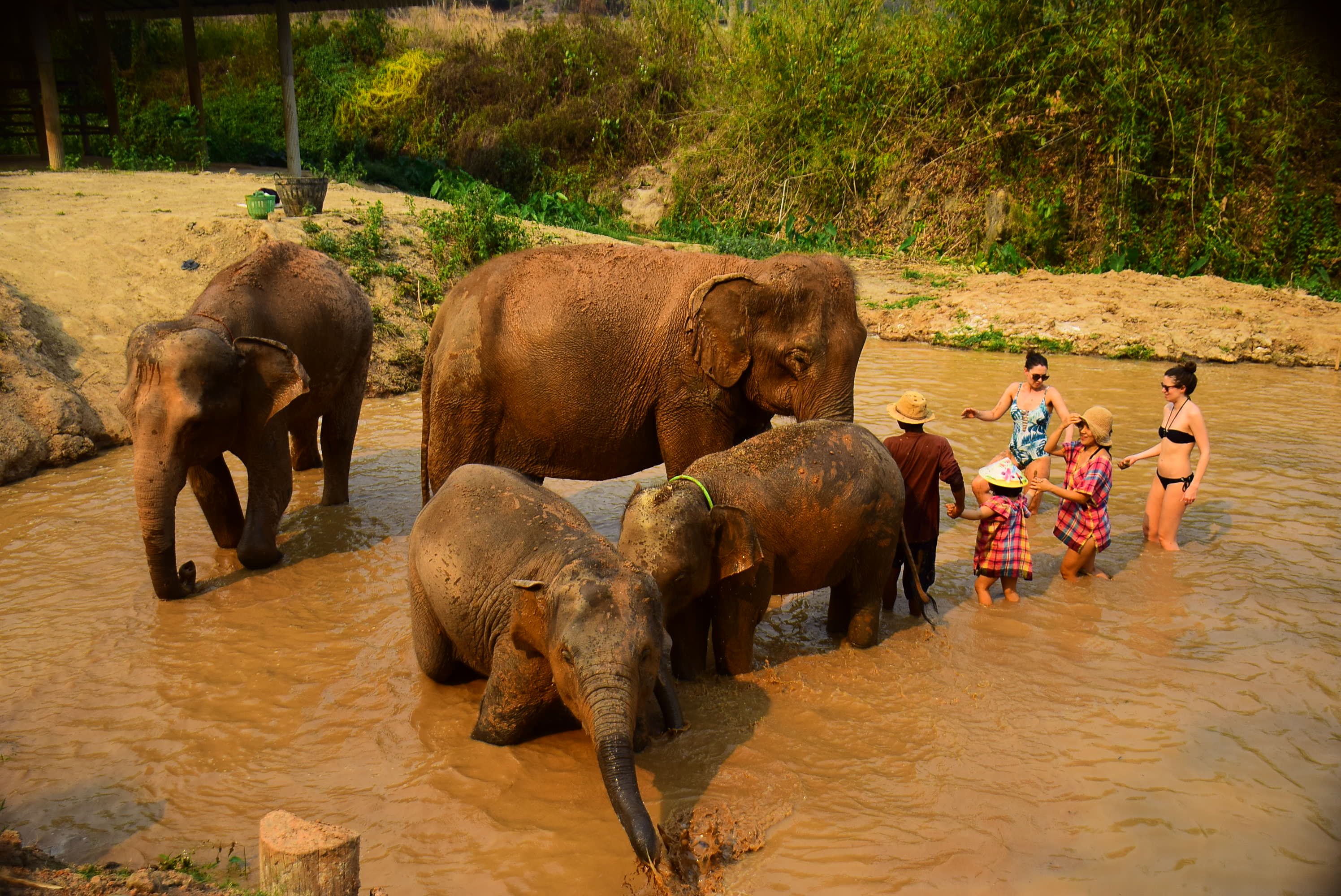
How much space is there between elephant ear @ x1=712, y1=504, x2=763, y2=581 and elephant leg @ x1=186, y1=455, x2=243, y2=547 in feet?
12.5

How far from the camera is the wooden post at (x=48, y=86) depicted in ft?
52.0

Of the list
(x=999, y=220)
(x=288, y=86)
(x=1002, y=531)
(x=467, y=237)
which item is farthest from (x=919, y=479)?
(x=288, y=86)

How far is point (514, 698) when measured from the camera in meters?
4.39

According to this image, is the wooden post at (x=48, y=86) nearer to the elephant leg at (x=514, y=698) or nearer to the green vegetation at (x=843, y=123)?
the green vegetation at (x=843, y=123)

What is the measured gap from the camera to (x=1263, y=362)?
1371 centimetres

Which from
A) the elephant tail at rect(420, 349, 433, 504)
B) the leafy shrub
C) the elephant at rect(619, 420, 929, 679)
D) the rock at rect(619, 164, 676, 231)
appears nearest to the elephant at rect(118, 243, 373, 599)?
the elephant tail at rect(420, 349, 433, 504)

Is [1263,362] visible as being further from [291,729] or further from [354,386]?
[291,729]

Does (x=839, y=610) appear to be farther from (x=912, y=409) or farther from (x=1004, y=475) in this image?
(x=1004, y=475)

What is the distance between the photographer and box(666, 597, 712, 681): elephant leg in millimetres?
5152

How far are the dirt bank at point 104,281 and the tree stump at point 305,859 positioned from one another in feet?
23.1

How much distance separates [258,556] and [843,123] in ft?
58.1

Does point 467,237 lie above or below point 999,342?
above

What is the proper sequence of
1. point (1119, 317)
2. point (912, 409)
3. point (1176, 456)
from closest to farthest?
point (912, 409)
point (1176, 456)
point (1119, 317)

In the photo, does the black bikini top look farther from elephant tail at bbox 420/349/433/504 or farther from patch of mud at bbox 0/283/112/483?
patch of mud at bbox 0/283/112/483
